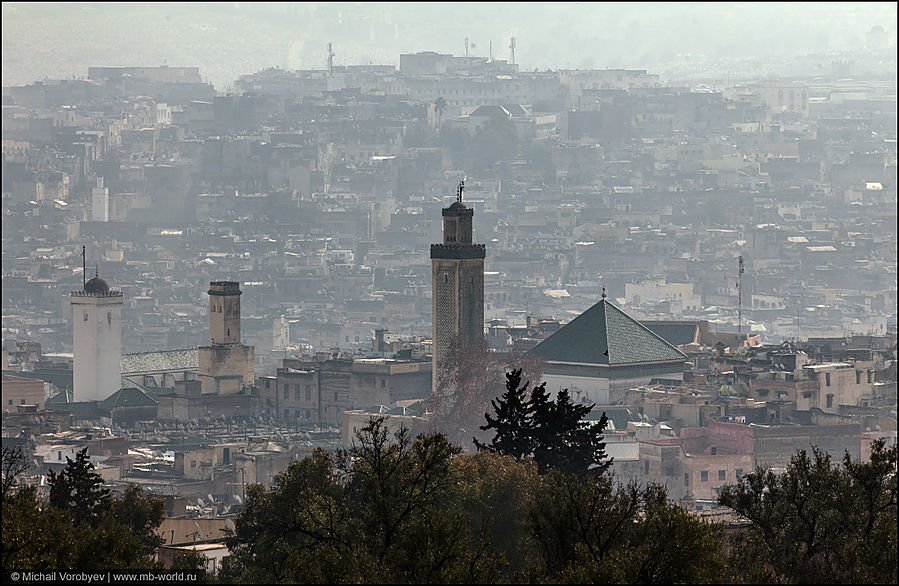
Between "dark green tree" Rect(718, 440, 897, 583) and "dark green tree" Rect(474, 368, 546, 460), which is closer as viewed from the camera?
"dark green tree" Rect(718, 440, 897, 583)

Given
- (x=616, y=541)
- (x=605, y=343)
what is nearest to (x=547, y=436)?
(x=616, y=541)

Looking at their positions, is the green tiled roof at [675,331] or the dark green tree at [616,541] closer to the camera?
the dark green tree at [616,541]

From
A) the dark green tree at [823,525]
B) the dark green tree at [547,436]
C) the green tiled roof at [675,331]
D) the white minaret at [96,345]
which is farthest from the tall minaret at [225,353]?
the dark green tree at [823,525]

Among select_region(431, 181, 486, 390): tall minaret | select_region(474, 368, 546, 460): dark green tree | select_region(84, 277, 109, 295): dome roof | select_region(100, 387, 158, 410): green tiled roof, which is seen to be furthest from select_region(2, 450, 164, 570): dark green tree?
select_region(84, 277, 109, 295): dome roof

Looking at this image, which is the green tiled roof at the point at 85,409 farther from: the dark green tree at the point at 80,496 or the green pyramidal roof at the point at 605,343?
the dark green tree at the point at 80,496

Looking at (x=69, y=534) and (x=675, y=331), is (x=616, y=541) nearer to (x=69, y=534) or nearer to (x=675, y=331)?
(x=69, y=534)

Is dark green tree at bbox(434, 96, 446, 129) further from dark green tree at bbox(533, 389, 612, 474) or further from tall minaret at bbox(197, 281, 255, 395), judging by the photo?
dark green tree at bbox(533, 389, 612, 474)
